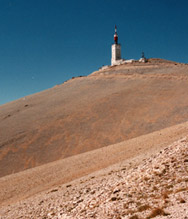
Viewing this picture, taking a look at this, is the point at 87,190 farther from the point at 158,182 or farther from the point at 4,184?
the point at 4,184

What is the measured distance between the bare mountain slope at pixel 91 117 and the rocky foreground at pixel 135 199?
1386 cm

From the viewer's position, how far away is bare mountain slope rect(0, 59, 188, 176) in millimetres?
25719

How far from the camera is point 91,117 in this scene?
33281mm

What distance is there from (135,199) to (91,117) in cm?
2610

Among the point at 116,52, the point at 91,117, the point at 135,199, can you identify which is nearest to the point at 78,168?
the point at 135,199

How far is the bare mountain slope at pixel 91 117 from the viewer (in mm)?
25719

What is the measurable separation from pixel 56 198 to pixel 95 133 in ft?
58.1

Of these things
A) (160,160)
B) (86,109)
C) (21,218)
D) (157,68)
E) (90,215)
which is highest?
(157,68)

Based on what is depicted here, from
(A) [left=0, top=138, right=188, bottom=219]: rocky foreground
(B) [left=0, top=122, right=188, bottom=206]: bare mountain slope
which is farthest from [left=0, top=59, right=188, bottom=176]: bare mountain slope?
(A) [left=0, top=138, right=188, bottom=219]: rocky foreground

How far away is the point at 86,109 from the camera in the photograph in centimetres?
3700

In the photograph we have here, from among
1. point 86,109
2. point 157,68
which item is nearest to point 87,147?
point 86,109

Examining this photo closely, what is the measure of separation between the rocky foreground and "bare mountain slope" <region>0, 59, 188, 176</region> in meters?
13.9

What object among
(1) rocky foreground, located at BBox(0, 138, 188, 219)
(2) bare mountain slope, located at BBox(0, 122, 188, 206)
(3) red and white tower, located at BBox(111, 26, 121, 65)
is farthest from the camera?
(3) red and white tower, located at BBox(111, 26, 121, 65)

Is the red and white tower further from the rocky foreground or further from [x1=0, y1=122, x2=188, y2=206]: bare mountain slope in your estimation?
the rocky foreground
